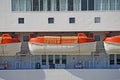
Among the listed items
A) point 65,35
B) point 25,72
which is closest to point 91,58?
point 65,35

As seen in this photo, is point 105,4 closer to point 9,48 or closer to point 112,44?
point 112,44

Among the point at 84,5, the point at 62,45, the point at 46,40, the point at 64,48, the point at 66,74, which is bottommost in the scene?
the point at 66,74

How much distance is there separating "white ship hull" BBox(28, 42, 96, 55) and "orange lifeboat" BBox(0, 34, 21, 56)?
684 mm

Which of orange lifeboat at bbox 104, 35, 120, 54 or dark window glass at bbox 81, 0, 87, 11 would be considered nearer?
orange lifeboat at bbox 104, 35, 120, 54

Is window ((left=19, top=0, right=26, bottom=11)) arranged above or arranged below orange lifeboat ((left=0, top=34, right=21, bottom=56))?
above

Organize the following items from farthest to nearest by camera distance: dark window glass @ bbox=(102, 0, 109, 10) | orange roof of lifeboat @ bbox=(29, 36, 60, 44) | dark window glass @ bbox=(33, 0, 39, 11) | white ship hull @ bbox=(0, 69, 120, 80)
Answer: dark window glass @ bbox=(33, 0, 39, 11), dark window glass @ bbox=(102, 0, 109, 10), orange roof of lifeboat @ bbox=(29, 36, 60, 44), white ship hull @ bbox=(0, 69, 120, 80)

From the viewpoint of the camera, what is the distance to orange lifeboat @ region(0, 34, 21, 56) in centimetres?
2220

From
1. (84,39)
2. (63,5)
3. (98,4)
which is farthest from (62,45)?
(98,4)

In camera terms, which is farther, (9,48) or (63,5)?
(63,5)

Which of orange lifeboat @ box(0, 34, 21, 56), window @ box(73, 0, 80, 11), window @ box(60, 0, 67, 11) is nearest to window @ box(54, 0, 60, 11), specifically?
window @ box(60, 0, 67, 11)

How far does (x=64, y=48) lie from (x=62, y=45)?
191 millimetres

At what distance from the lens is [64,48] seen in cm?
2214

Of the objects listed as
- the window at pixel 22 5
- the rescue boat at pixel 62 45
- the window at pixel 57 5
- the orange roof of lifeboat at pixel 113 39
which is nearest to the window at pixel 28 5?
the window at pixel 22 5

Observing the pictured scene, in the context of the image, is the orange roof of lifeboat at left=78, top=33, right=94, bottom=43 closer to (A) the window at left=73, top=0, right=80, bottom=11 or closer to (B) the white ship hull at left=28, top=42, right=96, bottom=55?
(B) the white ship hull at left=28, top=42, right=96, bottom=55
